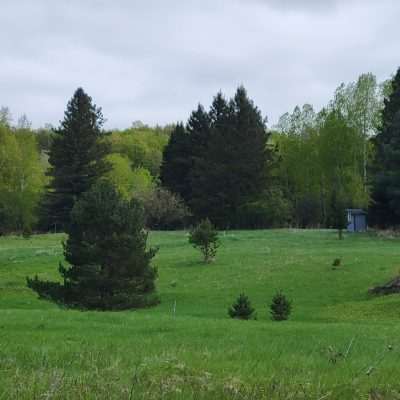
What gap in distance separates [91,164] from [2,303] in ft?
156

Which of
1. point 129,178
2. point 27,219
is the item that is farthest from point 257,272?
point 129,178

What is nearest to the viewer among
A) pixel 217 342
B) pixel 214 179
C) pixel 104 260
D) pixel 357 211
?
pixel 217 342

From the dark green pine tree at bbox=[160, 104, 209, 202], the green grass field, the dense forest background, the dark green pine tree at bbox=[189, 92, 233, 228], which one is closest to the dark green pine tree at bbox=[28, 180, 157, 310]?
the green grass field

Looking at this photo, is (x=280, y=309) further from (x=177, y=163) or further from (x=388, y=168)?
(x=177, y=163)

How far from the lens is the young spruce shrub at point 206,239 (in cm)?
3419

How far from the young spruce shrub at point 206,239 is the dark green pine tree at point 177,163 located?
1678 inches

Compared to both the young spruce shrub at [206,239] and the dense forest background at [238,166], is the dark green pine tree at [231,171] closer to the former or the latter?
the dense forest background at [238,166]

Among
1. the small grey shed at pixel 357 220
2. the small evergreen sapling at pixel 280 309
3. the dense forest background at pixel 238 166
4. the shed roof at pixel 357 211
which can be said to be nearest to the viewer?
the small evergreen sapling at pixel 280 309

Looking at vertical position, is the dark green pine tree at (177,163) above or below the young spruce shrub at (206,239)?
above

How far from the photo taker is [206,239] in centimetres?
3412

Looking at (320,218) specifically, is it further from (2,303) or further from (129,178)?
(2,303)

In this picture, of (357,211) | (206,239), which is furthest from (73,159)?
(206,239)

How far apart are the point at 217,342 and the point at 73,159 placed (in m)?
63.3

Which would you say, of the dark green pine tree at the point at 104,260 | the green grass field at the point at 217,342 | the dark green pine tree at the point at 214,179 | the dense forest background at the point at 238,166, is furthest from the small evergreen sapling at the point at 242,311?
the dark green pine tree at the point at 214,179
